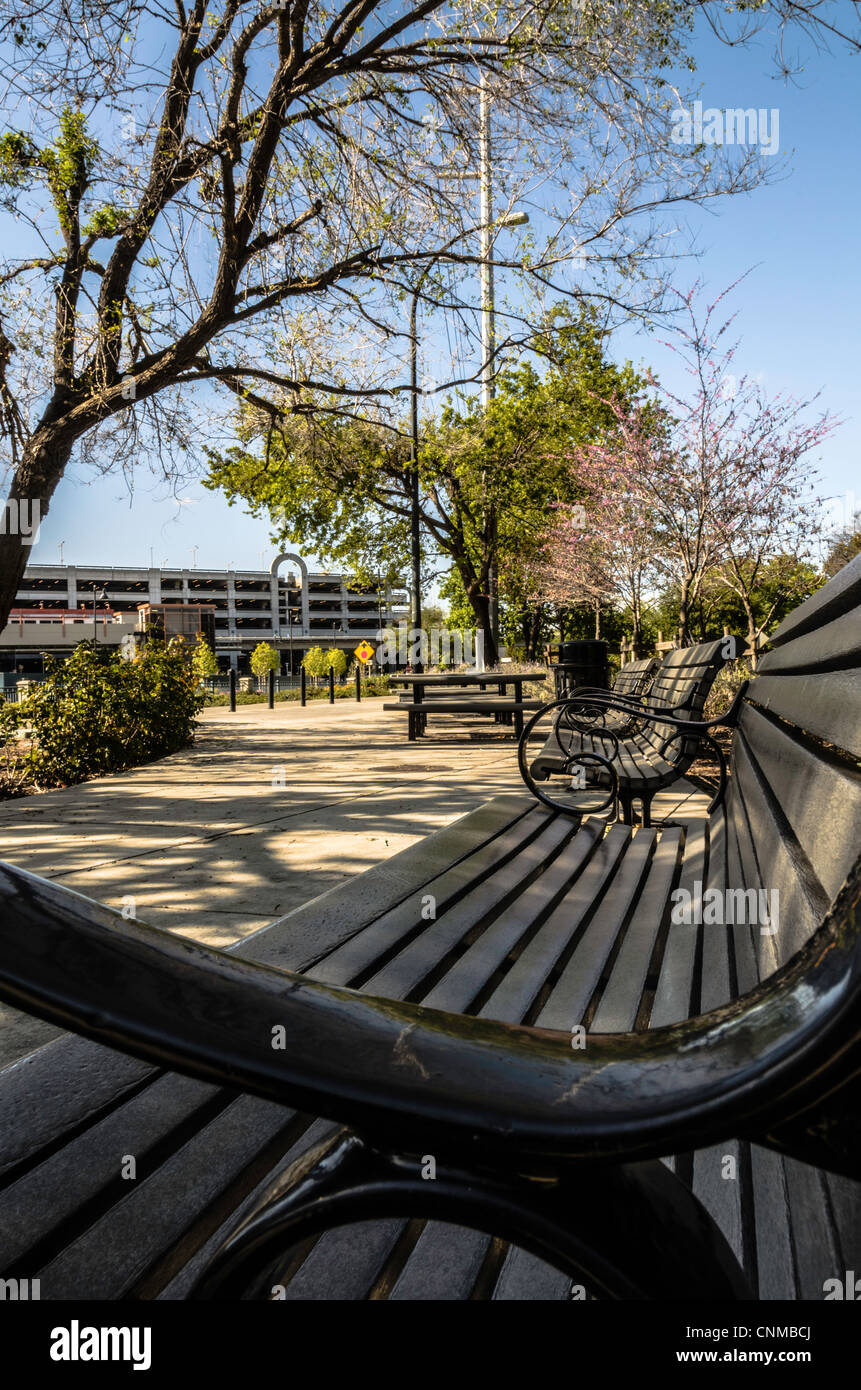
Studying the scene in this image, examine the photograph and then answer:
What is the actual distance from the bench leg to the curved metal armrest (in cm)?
3

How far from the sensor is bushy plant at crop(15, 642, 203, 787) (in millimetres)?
7457

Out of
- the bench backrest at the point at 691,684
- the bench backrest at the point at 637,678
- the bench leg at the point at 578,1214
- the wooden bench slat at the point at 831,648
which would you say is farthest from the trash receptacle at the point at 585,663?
the bench leg at the point at 578,1214

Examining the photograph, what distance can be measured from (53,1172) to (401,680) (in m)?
9.01

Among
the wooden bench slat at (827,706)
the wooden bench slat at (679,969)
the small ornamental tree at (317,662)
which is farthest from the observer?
the small ornamental tree at (317,662)

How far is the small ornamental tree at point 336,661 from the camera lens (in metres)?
36.1

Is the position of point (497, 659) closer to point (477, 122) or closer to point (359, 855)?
point (477, 122)

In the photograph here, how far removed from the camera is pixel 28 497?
7.53 m

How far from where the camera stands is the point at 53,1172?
982 millimetres

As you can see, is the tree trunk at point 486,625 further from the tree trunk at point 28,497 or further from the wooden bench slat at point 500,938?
the wooden bench slat at point 500,938

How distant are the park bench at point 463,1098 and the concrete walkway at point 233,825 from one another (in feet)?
4.18

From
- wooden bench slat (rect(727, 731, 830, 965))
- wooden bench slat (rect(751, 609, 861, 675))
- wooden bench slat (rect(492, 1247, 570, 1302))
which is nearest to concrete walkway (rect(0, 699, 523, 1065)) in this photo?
wooden bench slat (rect(492, 1247, 570, 1302))

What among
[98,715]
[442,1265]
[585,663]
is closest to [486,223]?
[585,663]

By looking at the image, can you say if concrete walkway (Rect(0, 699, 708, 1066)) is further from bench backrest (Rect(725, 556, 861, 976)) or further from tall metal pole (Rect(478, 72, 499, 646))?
tall metal pole (Rect(478, 72, 499, 646))

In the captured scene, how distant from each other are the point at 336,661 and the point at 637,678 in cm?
3125
